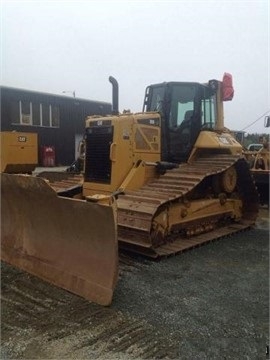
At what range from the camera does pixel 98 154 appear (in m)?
6.21

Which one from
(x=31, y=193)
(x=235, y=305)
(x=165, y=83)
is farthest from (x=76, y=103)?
(x=235, y=305)

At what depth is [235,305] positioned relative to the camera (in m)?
3.74

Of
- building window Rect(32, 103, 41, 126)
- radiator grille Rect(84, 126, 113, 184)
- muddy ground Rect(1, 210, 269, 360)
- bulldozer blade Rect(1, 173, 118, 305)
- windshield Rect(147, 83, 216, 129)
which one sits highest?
building window Rect(32, 103, 41, 126)

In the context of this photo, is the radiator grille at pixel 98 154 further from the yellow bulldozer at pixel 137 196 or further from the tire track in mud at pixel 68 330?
the tire track in mud at pixel 68 330

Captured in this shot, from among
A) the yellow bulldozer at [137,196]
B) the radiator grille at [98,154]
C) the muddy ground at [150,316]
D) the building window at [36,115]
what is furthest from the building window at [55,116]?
the muddy ground at [150,316]

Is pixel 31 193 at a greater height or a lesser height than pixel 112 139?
lesser

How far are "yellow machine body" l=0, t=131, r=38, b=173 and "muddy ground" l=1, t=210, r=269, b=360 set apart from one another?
254 centimetres

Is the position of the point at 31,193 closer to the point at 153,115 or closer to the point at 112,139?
the point at 112,139

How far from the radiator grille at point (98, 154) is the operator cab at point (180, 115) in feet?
3.40

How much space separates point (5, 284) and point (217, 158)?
3.85 meters

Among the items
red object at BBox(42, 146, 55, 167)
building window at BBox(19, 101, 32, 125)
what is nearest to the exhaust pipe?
building window at BBox(19, 101, 32, 125)

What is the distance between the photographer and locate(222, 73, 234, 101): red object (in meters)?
7.12

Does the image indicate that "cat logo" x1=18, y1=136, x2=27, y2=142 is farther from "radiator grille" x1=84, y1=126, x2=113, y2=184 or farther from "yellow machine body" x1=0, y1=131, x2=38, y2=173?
"radiator grille" x1=84, y1=126, x2=113, y2=184

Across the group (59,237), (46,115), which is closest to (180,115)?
(59,237)
